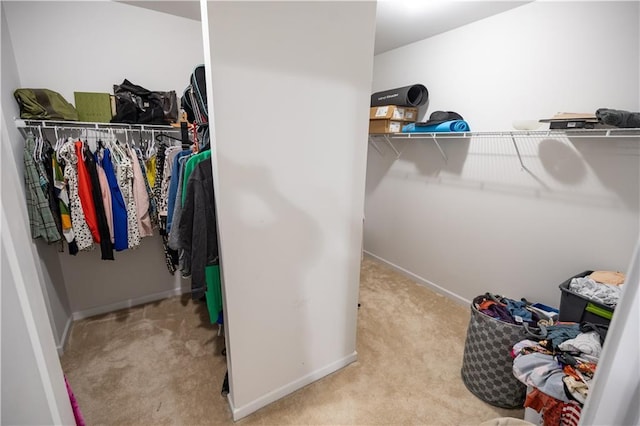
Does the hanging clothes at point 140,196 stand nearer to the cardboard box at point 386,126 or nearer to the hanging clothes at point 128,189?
the hanging clothes at point 128,189

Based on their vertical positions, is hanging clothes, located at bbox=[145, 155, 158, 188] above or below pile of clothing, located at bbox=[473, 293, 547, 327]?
above

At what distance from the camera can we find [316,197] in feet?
5.04

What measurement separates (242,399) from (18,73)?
8.37 feet

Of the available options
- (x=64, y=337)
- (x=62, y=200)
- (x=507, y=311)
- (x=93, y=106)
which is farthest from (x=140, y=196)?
(x=507, y=311)

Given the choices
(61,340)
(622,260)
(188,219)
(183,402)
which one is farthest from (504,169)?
(61,340)

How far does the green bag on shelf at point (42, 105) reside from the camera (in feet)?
5.86

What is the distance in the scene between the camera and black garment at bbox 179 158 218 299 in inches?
53.5

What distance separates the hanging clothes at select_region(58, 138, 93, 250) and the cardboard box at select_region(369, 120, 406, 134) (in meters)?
2.47

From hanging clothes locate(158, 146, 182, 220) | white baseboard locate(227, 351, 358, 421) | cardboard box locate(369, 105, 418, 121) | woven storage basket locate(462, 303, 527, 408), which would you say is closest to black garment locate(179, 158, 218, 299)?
white baseboard locate(227, 351, 358, 421)

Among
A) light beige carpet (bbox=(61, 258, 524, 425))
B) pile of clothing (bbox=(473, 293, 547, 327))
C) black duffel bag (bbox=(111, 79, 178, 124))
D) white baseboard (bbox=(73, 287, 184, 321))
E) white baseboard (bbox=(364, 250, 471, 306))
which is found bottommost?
light beige carpet (bbox=(61, 258, 524, 425))

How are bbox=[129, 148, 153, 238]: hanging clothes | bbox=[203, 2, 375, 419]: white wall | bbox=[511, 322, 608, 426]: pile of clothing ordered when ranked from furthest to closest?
bbox=[129, 148, 153, 238]: hanging clothes < bbox=[203, 2, 375, 419]: white wall < bbox=[511, 322, 608, 426]: pile of clothing

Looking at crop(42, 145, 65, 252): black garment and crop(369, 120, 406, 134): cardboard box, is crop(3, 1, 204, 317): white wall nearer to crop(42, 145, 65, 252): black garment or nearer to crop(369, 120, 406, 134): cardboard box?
crop(42, 145, 65, 252): black garment

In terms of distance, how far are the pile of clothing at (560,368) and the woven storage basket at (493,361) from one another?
12cm

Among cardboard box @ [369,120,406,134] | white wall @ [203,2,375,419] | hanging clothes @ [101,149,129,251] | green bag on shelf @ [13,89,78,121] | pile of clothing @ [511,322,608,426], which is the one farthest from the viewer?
cardboard box @ [369,120,406,134]
